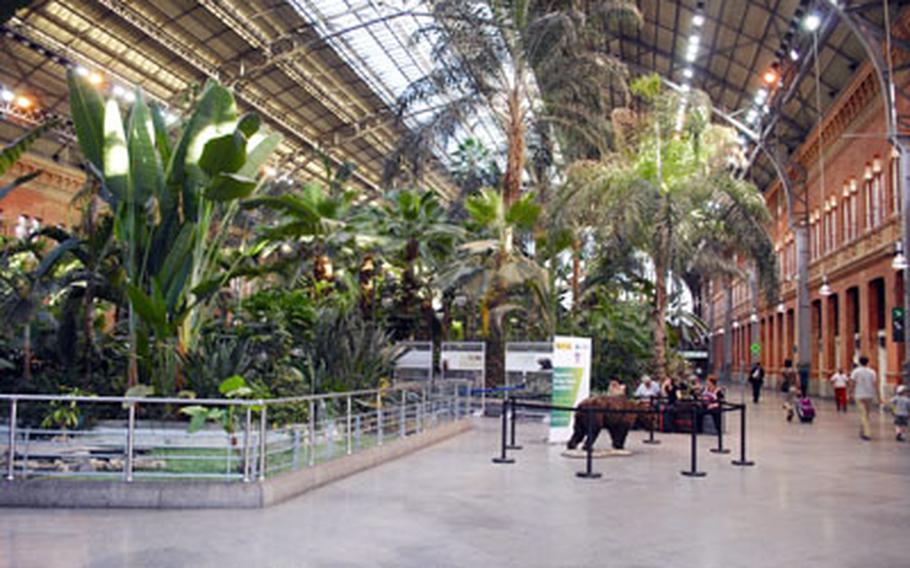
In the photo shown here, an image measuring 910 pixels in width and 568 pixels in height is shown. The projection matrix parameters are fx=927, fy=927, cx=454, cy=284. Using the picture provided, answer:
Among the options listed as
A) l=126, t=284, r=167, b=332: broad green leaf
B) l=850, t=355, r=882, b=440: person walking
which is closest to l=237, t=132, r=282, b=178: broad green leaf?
l=126, t=284, r=167, b=332: broad green leaf

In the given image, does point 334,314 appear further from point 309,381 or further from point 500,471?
point 500,471

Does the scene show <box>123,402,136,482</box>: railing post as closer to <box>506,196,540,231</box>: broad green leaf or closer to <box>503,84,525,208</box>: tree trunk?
<box>506,196,540,231</box>: broad green leaf

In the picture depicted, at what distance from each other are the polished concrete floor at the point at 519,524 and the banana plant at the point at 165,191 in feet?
9.78

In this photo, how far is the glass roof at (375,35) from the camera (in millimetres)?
34906

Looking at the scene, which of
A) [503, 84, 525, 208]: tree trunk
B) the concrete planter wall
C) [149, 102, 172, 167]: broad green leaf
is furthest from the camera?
[503, 84, 525, 208]: tree trunk

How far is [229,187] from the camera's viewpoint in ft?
33.8

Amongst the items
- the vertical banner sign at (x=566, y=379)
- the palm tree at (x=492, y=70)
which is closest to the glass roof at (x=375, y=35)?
the palm tree at (x=492, y=70)

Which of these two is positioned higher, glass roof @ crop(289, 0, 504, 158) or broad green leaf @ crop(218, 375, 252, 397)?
glass roof @ crop(289, 0, 504, 158)

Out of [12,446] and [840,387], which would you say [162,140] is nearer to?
[12,446]

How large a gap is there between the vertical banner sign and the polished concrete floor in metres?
2.77

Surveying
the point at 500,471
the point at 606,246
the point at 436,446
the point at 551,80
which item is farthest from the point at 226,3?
the point at 500,471

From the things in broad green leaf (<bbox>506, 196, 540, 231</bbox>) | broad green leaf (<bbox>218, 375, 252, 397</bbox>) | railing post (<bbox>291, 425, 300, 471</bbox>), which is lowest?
railing post (<bbox>291, 425, 300, 471</bbox>)

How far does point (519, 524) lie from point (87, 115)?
6.80 m

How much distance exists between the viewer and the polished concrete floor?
6.47m
